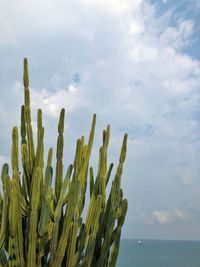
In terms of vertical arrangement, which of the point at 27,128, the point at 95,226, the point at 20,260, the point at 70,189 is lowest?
the point at 20,260

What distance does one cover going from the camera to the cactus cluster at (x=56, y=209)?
4.55 meters

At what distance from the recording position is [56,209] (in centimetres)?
482

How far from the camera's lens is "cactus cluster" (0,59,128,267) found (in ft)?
14.9

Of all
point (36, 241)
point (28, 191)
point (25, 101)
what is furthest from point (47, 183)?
point (25, 101)

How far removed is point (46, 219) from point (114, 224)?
83cm

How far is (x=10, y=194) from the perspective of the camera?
14.6 ft

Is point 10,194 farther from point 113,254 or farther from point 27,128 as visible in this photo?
point 113,254

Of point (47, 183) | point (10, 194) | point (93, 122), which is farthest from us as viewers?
point (93, 122)

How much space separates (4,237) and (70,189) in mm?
830

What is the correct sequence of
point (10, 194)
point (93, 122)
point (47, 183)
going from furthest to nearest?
point (93, 122) → point (47, 183) → point (10, 194)

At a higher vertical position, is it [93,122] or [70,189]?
[93,122]

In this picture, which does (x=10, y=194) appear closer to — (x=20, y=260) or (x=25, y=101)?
(x=20, y=260)

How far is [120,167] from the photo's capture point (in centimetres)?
512

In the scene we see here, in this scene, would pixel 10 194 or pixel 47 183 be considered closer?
pixel 10 194
